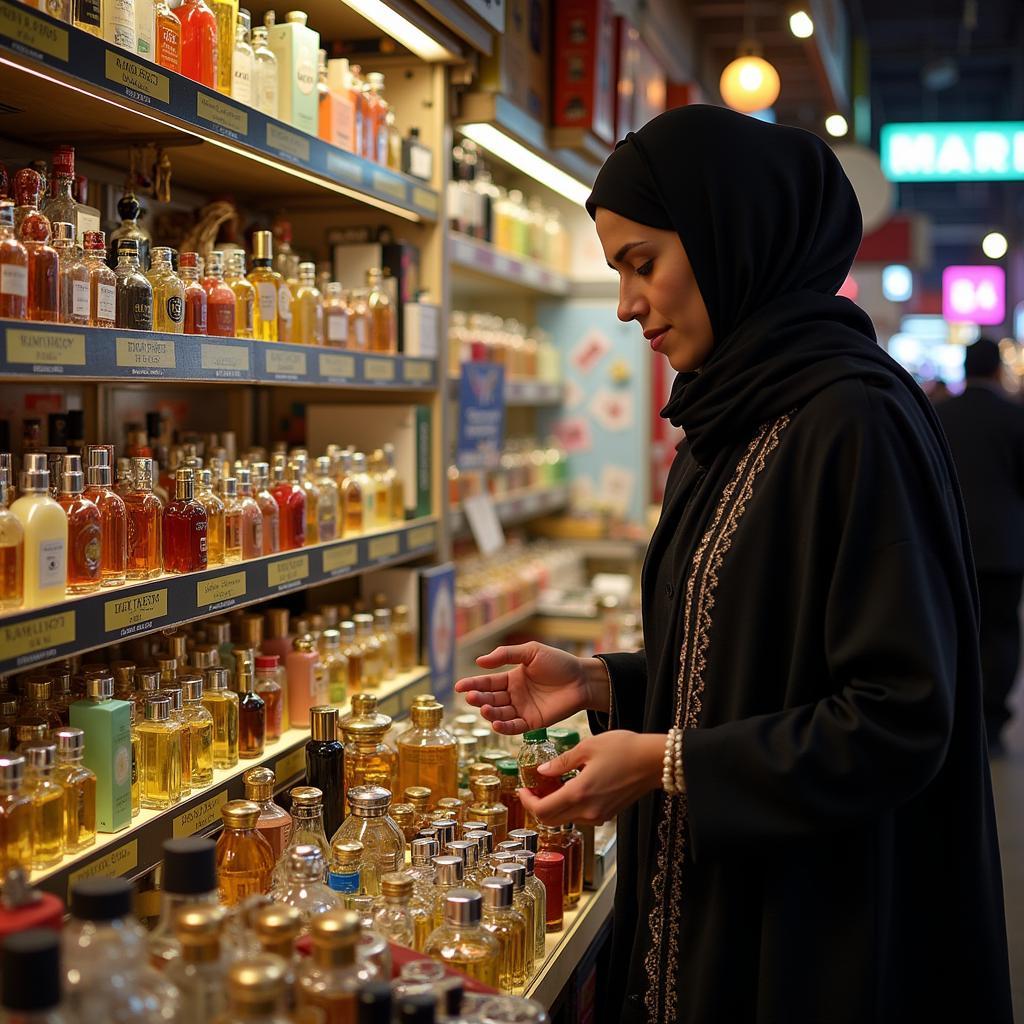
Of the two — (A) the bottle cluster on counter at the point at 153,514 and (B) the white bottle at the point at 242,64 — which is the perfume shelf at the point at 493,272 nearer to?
(A) the bottle cluster on counter at the point at 153,514

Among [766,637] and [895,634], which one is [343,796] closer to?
[766,637]

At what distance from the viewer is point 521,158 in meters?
4.11

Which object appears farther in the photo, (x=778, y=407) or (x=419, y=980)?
(x=778, y=407)

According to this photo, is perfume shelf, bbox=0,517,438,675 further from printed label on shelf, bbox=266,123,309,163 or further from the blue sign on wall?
the blue sign on wall

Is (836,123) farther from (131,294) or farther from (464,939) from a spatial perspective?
(464,939)

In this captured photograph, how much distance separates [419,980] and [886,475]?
0.83 meters

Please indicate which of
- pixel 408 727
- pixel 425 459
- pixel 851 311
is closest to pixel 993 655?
pixel 425 459

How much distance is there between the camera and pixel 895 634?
55.8 inches

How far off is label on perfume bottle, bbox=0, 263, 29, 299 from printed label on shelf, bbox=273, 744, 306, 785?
1118mm

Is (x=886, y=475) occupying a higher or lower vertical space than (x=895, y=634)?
higher

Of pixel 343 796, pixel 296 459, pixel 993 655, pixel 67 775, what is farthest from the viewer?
pixel 993 655

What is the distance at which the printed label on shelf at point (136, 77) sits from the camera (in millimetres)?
1810

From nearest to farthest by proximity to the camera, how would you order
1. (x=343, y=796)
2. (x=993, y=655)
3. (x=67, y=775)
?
(x=67, y=775) → (x=343, y=796) → (x=993, y=655)

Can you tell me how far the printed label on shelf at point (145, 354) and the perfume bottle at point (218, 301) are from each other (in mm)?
232
